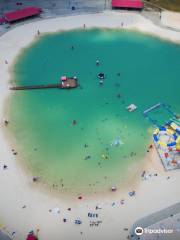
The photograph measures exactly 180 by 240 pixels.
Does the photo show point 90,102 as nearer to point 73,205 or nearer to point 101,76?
point 101,76

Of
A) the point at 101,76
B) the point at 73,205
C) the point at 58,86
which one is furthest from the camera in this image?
the point at 101,76

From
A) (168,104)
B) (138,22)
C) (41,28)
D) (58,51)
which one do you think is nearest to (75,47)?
(58,51)

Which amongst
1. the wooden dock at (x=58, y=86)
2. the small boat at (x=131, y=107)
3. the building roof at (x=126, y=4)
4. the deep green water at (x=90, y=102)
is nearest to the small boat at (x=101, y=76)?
the deep green water at (x=90, y=102)

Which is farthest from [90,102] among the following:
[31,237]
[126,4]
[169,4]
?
[169,4]

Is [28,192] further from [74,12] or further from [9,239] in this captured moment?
[74,12]

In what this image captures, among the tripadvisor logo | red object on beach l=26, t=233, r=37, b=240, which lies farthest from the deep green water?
red object on beach l=26, t=233, r=37, b=240

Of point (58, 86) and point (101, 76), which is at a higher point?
point (101, 76)
